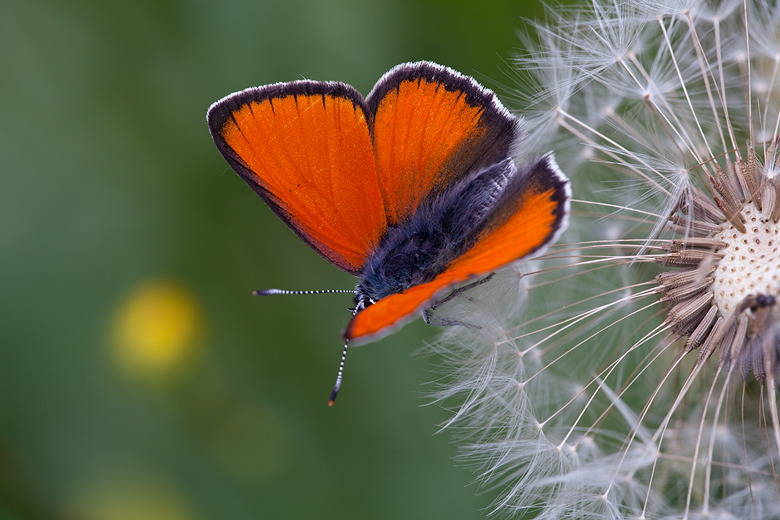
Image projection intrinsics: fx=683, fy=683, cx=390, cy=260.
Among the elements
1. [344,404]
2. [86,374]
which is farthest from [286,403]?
[86,374]

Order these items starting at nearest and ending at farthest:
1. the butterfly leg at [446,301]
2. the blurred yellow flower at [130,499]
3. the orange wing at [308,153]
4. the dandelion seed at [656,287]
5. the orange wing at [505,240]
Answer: the orange wing at [505,240] < the dandelion seed at [656,287] < the orange wing at [308,153] < the butterfly leg at [446,301] < the blurred yellow flower at [130,499]

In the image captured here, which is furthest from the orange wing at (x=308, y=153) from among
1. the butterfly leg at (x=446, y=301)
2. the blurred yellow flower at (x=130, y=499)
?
the blurred yellow flower at (x=130, y=499)

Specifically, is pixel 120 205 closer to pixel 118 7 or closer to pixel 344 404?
pixel 118 7

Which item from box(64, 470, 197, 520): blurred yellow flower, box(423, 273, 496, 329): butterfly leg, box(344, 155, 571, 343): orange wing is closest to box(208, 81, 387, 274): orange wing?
box(423, 273, 496, 329): butterfly leg

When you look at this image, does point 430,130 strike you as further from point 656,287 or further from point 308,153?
point 656,287

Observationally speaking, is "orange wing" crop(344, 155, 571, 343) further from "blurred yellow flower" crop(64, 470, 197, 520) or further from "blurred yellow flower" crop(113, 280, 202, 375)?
"blurred yellow flower" crop(64, 470, 197, 520)

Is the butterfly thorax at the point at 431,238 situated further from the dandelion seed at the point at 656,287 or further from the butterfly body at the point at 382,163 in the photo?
the dandelion seed at the point at 656,287
